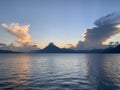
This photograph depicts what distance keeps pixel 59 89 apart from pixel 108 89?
41.7 feet

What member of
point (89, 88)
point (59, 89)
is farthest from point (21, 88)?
point (89, 88)

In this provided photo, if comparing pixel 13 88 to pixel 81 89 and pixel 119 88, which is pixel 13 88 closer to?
pixel 81 89

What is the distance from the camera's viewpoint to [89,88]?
45000mm

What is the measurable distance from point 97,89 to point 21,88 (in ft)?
65.4

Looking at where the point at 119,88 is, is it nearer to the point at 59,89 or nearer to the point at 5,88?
the point at 59,89

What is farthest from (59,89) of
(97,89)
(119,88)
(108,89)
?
(119,88)

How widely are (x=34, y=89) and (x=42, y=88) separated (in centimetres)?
215

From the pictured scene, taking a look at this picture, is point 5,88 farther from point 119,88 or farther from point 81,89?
point 119,88

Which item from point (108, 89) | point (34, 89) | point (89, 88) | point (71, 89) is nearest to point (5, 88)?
point (34, 89)

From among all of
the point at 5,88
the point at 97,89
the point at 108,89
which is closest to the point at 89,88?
the point at 97,89

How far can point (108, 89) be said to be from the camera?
43.9 m

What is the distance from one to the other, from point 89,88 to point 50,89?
10.4 meters

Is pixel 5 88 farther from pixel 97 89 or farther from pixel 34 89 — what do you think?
pixel 97 89

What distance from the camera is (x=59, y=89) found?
143ft
